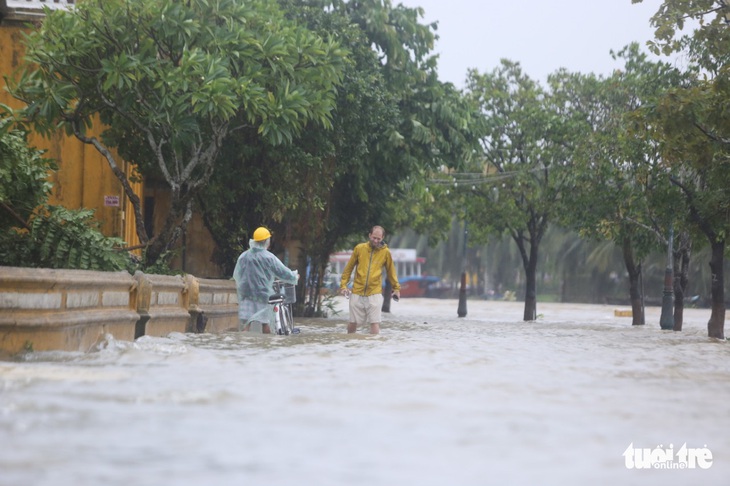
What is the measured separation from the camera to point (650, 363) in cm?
1362

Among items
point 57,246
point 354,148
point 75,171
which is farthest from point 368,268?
point 354,148

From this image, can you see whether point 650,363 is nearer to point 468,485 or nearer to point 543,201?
point 468,485

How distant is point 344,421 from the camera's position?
7320 mm

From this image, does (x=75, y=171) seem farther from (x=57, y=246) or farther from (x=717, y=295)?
(x=717, y=295)

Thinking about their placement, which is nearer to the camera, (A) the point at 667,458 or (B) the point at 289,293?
(A) the point at 667,458

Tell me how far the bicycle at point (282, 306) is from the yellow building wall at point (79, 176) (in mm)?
6751

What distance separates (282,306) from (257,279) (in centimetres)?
133

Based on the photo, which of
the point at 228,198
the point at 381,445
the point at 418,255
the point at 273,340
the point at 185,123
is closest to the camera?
the point at 381,445

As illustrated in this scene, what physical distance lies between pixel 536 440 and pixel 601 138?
24.1 metres

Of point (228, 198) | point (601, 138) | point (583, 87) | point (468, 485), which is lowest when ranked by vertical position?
point (468, 485)

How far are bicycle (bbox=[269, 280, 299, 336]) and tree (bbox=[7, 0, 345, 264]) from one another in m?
2.49

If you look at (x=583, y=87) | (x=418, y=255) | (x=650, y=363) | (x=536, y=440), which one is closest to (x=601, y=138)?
(x=583, y=87)

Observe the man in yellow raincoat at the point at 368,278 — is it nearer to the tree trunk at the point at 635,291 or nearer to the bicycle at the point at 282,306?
the bicycle at the point at 282,306

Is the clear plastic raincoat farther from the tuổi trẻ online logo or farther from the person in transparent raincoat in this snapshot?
the tuổi trẻ online logo
